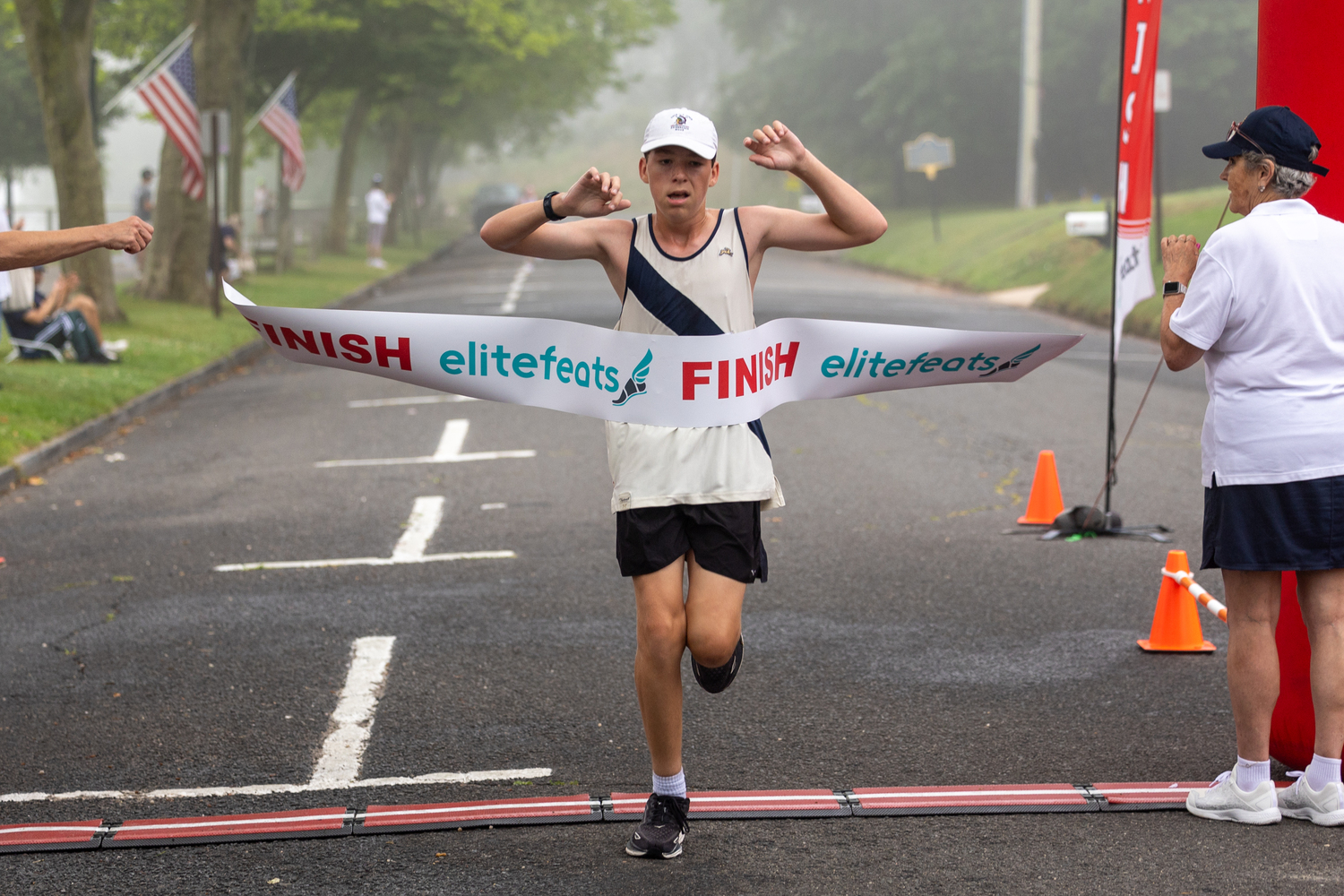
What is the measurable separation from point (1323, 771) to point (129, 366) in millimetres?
15037

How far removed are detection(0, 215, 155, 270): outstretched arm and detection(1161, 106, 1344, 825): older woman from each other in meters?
3.36

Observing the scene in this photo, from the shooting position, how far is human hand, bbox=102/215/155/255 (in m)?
4.92

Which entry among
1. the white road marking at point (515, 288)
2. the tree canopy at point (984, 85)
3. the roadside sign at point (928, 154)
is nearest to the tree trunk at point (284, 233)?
the white road marking at point (515, 288)

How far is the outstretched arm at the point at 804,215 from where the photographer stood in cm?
419

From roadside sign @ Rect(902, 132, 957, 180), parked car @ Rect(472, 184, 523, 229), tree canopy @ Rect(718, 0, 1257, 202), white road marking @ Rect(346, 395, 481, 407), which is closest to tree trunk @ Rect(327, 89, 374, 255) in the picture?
parked car @ Rect(472, 184, 523, 229)

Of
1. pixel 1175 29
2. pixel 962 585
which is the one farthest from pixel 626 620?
pixel 1175 29

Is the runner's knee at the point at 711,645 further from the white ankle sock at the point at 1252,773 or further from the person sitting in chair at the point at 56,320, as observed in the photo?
the person sitting in chair at the point at 56,320

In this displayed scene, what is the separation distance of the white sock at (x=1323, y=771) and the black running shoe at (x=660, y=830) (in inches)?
74.0

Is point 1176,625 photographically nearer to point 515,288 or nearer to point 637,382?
point 637,382

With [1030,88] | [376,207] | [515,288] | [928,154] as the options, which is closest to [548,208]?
[515,288]

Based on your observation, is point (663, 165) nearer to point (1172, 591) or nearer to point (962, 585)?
point (1172, 591)

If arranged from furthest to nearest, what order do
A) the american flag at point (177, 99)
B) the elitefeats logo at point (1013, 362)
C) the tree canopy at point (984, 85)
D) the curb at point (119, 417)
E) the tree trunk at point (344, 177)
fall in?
the tree canopy at point (984, 85) → the tree trunk at point (344, 177) → the american flag at point (177, 99) → the curb at point (119, 417) → the elitefeats logo at point (1013, 362)

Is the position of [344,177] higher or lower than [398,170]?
lower

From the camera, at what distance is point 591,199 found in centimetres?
418
